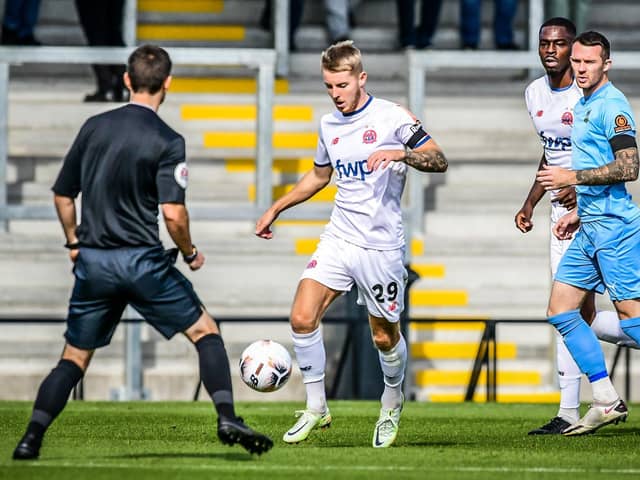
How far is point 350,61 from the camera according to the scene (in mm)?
8023

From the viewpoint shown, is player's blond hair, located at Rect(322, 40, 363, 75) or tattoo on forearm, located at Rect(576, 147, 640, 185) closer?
player's blond hair, located at Rect(322, 40, 363, 75)

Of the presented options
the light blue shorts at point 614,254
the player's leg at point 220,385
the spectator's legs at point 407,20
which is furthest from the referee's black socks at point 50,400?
the spectator's legs at point 407,20

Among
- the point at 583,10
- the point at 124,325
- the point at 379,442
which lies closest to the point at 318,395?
the point at 379,442

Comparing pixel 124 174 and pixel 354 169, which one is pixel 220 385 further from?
pixel 354 169

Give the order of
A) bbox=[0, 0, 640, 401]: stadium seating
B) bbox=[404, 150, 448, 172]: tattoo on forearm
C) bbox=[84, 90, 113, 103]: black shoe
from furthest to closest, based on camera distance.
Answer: bbox=[84, 90, 113, 103]: black shoe → bbox=[0, 0, 640, 401]: stadium seating → bbox=[404, 150, 448, 172]: tattoo on forearm

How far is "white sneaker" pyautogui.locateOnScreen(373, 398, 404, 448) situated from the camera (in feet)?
27.1

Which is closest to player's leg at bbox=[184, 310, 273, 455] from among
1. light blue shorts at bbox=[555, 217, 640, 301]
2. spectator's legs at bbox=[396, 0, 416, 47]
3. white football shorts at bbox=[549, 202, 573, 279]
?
light blue shorts at bbox=[555, 217, 640, 301]

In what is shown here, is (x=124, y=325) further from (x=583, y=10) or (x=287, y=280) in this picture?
(x=583, y=10)

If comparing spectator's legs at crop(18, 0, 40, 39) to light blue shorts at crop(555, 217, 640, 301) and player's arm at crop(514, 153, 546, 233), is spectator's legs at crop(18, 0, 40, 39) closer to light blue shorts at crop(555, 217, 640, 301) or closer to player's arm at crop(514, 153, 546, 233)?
player's arm at crop(514, 153, 546, 233)

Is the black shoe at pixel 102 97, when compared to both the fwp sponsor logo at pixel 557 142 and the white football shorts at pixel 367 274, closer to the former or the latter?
the fwp sponsor logo at pixel 557 142

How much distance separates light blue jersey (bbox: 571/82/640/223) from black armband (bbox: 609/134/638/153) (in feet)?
0.14

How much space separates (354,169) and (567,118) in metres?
1.70

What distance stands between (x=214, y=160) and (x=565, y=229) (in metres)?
7.14

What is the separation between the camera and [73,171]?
7160 mm
